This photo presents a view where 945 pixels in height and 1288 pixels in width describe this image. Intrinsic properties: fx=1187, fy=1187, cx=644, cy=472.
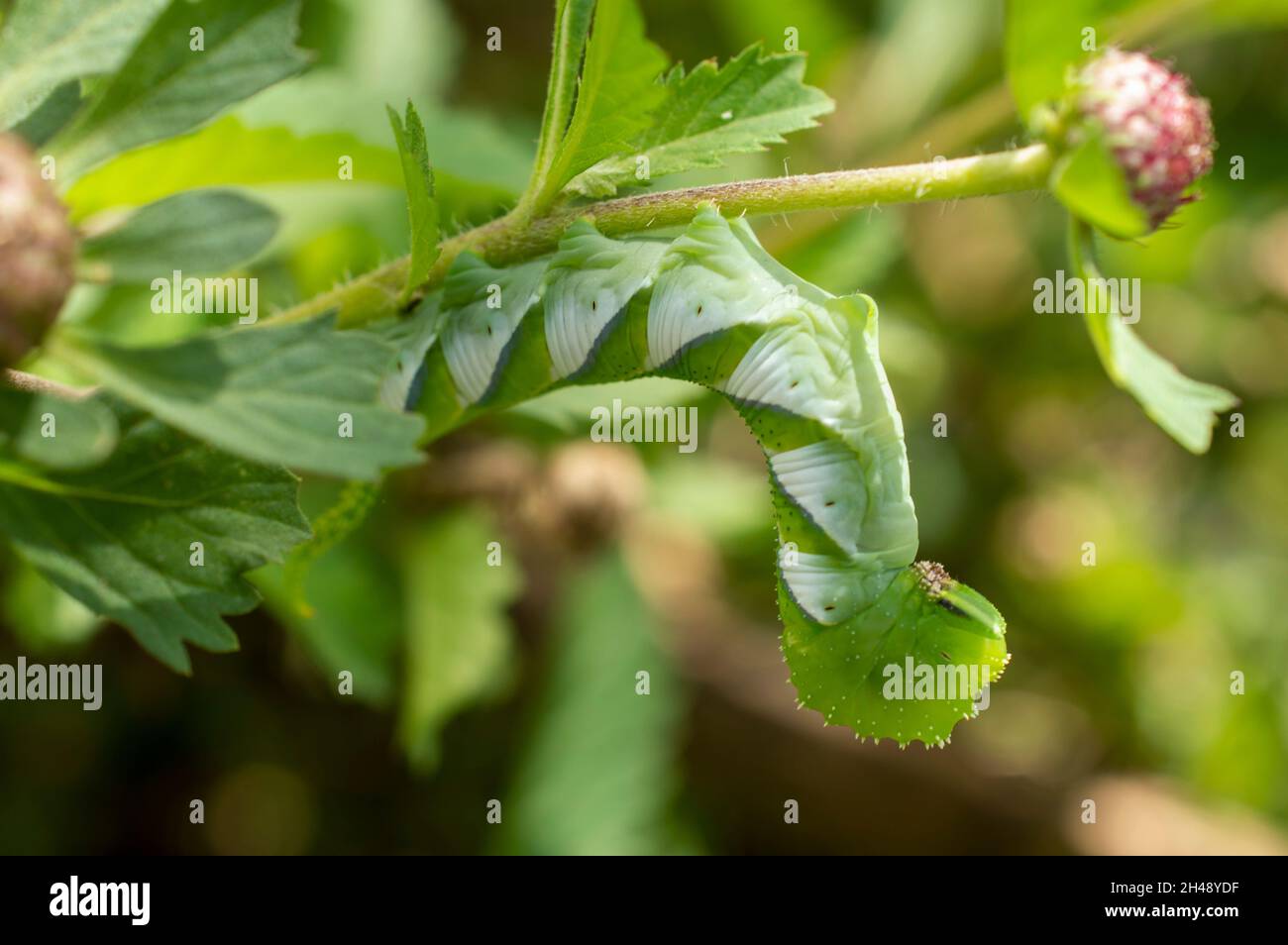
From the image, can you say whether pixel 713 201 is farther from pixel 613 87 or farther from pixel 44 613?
pixel 44 613

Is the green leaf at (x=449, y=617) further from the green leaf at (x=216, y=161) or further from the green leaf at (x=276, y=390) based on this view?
the green leaf at (x=276, y=390)

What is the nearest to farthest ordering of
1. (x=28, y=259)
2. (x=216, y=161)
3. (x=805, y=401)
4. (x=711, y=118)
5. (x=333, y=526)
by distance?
(x=28, y=259) < (x=711, y=118) < (x=805, y=401) < (x=333, y=526) < (x=216, y=161)

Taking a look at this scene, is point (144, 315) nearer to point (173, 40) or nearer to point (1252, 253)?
point (173, 40)

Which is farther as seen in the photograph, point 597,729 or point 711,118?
point 597,729

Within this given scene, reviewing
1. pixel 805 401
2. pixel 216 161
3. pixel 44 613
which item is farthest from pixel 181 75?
pixel 44 613

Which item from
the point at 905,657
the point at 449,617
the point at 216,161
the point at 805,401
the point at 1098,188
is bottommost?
the point at 905,657

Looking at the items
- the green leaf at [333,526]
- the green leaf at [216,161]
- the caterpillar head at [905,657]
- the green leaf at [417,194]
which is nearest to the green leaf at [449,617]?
the green leaf at [333,526]

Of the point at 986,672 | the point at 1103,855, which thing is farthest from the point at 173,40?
the point at 1103,855
